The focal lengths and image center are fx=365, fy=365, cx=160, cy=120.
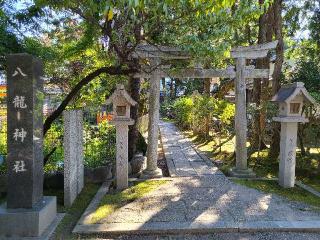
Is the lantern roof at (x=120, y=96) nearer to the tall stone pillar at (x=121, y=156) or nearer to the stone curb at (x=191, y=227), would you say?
the tall stone pillar at (x=121, y=156)

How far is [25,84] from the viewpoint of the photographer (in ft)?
19.3

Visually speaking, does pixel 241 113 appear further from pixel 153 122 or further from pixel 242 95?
pixel 153 122

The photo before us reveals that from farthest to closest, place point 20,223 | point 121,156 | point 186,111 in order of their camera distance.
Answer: point 186,111 → point 121,156 → point 20,223

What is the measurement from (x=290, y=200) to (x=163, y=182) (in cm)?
313

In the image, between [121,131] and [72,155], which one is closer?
[72,155]

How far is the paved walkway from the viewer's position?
249 inches

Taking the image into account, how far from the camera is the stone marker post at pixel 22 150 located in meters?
5.87

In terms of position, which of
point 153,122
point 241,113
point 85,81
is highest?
point 85,81

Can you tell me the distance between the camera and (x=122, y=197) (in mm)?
8281

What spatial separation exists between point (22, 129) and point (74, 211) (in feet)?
7.92

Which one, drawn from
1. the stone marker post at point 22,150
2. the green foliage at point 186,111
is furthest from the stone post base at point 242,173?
the green foliage at point 186,111

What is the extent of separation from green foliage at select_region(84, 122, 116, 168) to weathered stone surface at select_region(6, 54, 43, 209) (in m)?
4.29

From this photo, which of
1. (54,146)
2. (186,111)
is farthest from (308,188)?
(186,111)

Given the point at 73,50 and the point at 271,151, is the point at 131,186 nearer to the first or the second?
the point at 73,50
